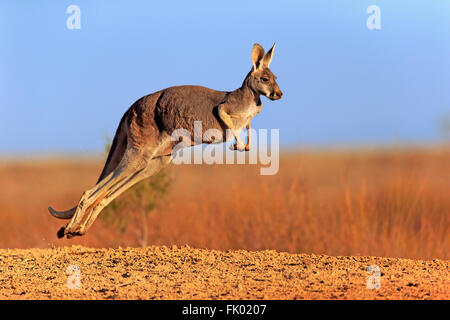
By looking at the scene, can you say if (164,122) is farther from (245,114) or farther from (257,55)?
(257,55)

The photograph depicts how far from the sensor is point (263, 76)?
672 cm

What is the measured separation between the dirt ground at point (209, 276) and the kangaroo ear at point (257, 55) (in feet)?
8.41

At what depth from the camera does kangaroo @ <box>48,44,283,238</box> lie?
673 cm

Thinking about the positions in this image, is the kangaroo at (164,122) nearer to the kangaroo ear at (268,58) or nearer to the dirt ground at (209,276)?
the kangaroo ear at (268,58)

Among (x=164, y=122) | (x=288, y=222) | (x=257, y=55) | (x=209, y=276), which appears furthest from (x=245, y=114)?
(x=288, y=222)

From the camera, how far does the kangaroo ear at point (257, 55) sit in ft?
22.3

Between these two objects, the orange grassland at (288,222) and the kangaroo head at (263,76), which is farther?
the orange grassland at (288,222)

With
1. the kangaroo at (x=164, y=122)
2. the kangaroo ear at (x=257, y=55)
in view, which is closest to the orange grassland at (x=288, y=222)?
the kangaroo at (x=164, y=122)

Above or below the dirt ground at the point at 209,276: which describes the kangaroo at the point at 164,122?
above

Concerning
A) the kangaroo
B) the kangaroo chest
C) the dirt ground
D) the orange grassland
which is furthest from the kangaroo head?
the orange grassland

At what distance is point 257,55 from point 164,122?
146 centimetres

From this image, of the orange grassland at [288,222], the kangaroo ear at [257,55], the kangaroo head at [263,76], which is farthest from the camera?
the orange grassland at [288,222]
